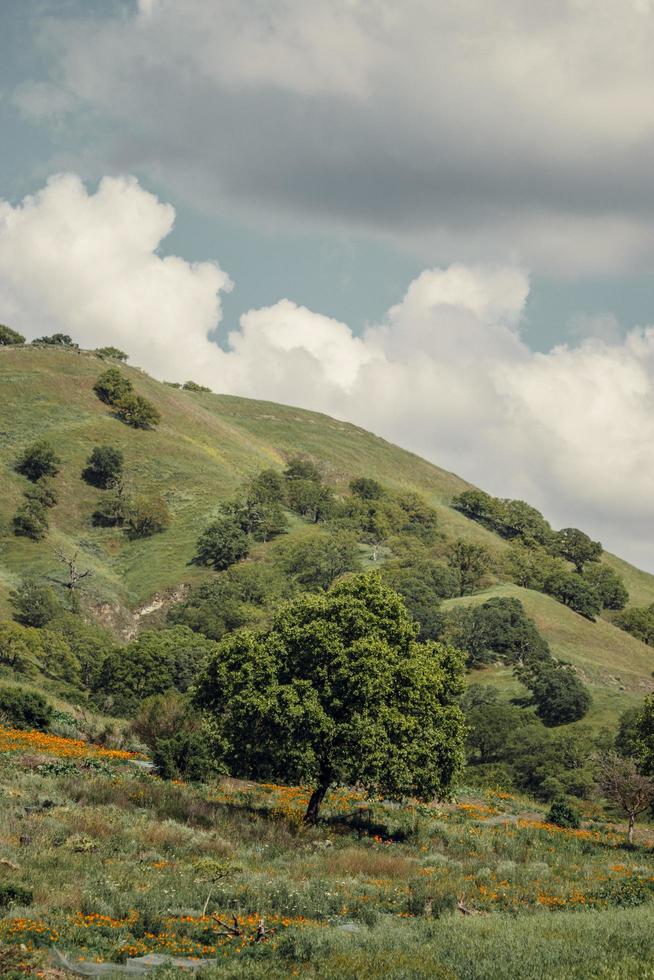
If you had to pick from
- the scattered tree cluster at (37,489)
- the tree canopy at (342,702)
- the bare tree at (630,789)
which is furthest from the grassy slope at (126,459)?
the bare tree at (630,789)

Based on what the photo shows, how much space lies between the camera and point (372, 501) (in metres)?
180

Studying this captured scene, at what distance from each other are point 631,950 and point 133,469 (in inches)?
5787

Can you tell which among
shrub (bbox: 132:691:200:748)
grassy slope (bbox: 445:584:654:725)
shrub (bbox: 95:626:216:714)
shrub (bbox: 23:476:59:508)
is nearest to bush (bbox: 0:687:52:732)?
shrub (bbox: 132:691:200:748)

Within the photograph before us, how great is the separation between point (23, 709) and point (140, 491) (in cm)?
11028

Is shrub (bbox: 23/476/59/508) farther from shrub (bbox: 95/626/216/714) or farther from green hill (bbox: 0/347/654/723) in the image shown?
shrub (bbox: 95/626/216/714)

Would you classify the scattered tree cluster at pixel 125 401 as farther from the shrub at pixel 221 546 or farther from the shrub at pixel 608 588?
the shrub at pixel 608 588

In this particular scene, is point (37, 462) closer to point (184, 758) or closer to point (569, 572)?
point (569, 572)

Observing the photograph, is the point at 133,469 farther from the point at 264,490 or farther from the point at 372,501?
the point at 372,501

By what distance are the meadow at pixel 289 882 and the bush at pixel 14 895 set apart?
0.09 feet

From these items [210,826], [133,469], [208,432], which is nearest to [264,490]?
[133,469]

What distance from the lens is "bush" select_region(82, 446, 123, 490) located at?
14862 centimetres

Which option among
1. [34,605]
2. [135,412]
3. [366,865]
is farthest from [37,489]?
[366,865]

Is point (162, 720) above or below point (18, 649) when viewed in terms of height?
above

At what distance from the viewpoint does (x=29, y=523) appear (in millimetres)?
126062
